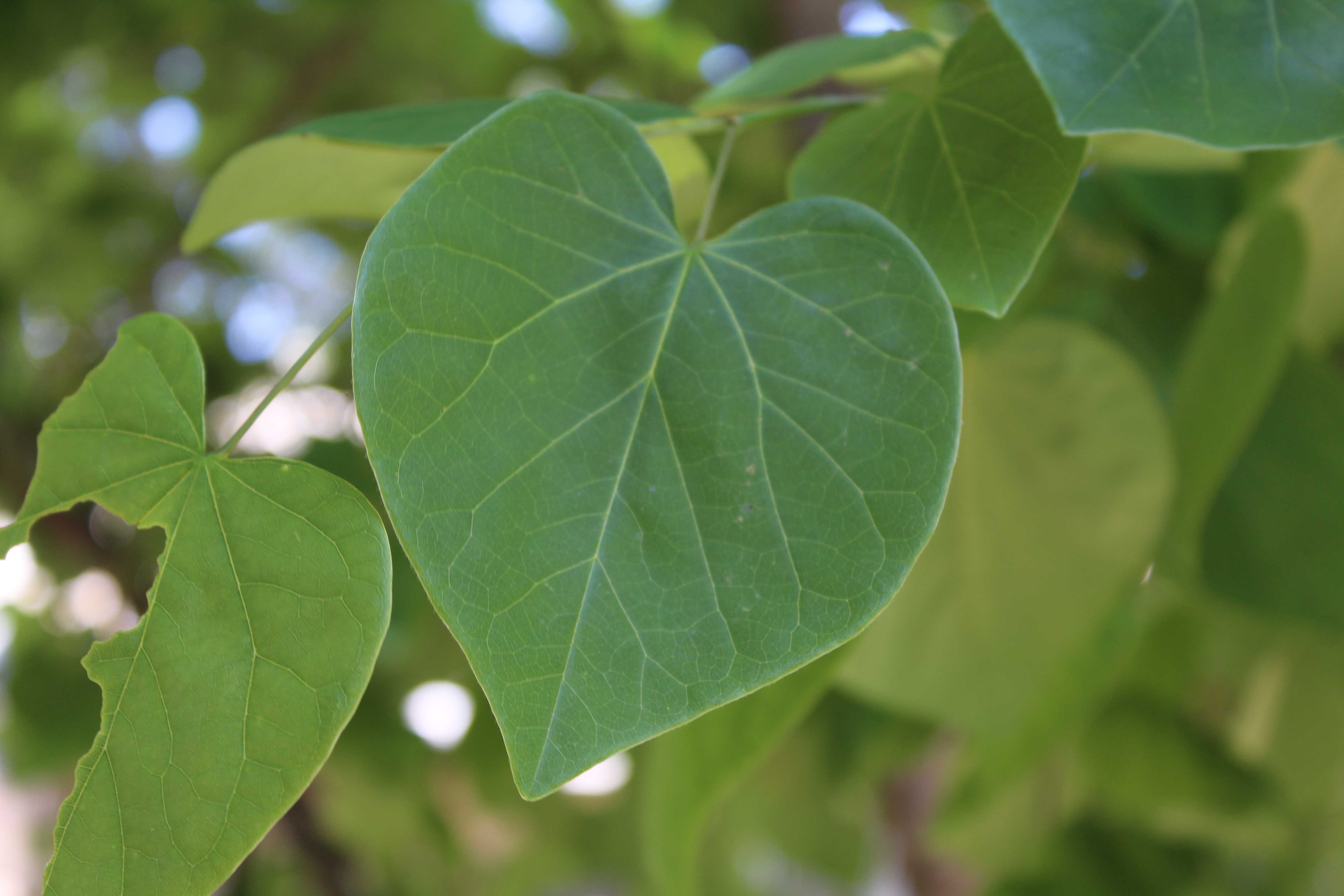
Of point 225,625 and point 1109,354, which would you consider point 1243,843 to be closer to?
point 1109,354

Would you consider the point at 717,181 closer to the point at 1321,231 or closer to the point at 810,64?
the point at 810,64

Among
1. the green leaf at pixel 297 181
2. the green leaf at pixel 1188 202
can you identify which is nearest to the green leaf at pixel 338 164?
the green leaf at pixel 297 181

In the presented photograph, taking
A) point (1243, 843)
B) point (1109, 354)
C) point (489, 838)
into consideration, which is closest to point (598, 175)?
point (1109, 354)

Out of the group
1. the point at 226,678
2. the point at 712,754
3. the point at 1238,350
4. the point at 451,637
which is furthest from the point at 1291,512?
the point at 451,637

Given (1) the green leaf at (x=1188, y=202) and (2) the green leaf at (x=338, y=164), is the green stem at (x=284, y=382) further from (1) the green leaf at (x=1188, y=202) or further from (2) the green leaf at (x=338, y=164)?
(1) the green leaf at (x=1188, y=202)

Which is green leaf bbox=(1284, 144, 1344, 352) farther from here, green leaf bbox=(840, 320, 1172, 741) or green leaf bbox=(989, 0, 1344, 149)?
green leaf bbox=(989, 0, 1344, 149)

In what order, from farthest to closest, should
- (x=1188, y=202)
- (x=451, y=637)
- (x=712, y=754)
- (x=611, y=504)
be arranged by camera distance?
(x=451, y=637) < (x=1188, y=202) < (x=712, y=754) < (x=611, y=504)

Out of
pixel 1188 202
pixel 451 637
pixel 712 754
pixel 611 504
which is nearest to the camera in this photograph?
pixel 611 504
